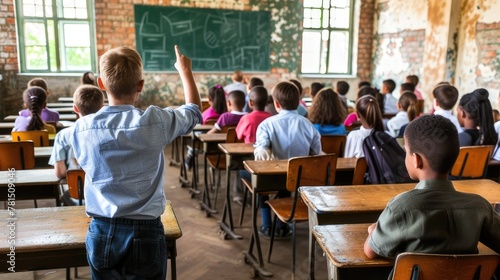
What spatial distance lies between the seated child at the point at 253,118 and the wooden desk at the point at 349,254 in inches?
79.6

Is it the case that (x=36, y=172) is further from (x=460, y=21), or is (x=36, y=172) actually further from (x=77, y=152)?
(x=460, y=21)

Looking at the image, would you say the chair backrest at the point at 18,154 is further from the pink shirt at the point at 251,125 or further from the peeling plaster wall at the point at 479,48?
the peeling plaster wall at the point at 479,48

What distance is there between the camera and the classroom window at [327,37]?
866cm

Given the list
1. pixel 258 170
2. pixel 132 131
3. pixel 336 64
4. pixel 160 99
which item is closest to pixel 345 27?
pixel 336 64

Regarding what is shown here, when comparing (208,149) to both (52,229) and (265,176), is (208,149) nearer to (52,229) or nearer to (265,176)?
(265,176)

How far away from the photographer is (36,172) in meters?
2.55

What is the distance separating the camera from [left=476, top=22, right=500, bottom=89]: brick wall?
227 inches

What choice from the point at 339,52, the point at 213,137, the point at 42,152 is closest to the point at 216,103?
the point at 213,137

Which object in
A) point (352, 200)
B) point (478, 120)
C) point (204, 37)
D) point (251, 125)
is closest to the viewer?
point (352, 200)

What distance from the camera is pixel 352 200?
198 centimetres

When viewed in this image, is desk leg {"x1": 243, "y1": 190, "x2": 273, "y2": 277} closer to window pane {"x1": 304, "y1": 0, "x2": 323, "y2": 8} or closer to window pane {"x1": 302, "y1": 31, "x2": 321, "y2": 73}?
window pane {"x1": 302, "y1": 31, "x2": 321, "y2": 73}

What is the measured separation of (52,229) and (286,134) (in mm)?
1774

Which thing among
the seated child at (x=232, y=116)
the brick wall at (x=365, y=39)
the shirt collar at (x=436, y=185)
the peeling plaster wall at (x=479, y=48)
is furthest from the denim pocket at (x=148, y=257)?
the brick wall at (x=365, y=39)

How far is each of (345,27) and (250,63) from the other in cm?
217
